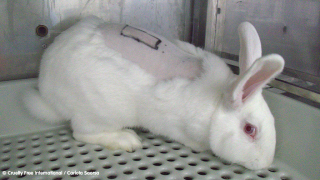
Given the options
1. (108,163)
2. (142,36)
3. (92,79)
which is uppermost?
(142,36)

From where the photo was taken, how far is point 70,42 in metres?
1.32

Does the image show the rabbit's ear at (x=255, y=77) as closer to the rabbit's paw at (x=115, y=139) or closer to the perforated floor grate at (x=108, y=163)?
the perforated floor grate at (x=108, y=163)

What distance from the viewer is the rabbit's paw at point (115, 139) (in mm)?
1293

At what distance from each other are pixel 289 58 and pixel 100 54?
2.85 ft

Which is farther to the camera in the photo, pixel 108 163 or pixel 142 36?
pixel 142 36

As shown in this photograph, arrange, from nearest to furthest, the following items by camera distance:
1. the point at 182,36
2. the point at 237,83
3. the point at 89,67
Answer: the point at 237,83 < the point at 89,67 < the point at 182,36

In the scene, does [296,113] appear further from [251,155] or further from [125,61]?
[125,61]

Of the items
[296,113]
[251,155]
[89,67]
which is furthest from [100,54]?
[296,113]

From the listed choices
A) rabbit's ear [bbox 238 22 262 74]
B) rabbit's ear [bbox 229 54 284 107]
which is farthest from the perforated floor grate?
rabbit's ear [bbox 238 22 262 74]

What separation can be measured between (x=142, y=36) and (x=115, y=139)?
0.48 metres

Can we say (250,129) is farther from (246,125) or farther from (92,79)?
(92,79)

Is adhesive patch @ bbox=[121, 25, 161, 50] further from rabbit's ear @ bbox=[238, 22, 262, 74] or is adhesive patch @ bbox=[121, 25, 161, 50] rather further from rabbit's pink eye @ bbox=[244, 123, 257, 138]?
rabbit's pink eye @ bbox=[244, 123, 257, 138]

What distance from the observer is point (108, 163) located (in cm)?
118

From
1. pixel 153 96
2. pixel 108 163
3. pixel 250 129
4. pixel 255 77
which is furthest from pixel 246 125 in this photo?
pixel 108 163
